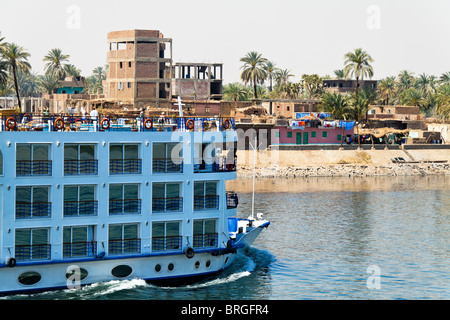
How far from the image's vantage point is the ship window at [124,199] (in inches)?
1323

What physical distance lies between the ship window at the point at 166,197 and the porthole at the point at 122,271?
2.91m

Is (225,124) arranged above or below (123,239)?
above

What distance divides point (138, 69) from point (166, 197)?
70.4m

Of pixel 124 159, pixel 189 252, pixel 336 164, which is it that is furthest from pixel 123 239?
pixel 336 164

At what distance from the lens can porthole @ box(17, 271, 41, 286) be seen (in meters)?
31.6

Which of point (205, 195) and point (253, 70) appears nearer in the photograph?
point (205, 195)

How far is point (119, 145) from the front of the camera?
111 feet

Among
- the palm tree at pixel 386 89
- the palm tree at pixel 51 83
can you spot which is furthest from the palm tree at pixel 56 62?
the palm tree at pixel 386 89

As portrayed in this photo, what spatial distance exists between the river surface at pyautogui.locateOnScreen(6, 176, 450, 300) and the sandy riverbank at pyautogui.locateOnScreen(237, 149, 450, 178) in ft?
50.3

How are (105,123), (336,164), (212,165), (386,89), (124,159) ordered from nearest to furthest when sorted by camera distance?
(124,159) → (105,123) → (212,165) → (336,164) → (386,89)

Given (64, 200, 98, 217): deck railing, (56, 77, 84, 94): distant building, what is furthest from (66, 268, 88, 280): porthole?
(56, 77, 84, 94): distant building

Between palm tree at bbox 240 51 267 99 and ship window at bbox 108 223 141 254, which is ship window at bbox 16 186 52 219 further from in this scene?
palm tree at bbox 240 51 267 99

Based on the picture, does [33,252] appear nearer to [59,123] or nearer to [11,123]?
[11,123]

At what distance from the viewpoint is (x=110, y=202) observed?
33531mm
